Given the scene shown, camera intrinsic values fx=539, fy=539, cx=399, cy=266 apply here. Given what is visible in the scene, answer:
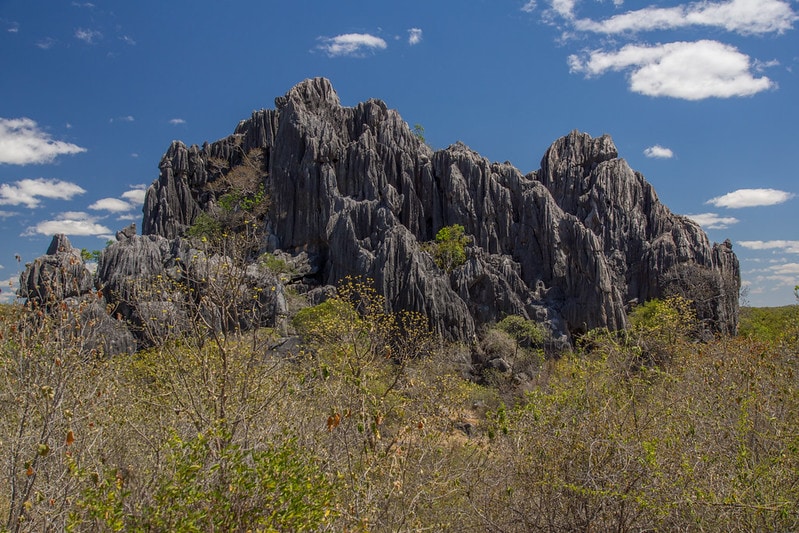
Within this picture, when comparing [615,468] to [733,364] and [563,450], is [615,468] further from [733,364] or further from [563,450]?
[733,364]

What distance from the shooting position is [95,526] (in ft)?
15.9

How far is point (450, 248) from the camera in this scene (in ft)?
140

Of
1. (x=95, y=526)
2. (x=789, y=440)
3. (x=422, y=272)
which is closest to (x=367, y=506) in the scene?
(x=95, y=526)

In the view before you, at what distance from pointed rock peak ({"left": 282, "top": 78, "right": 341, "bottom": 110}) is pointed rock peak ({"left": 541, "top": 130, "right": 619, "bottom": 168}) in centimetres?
2124

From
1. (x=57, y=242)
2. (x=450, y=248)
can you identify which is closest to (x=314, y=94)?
(x=450, y=248)

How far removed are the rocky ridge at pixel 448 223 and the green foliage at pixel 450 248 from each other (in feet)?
3.44

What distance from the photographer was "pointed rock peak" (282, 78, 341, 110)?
2032 inches

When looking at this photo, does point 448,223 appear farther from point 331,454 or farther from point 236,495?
point 236,495

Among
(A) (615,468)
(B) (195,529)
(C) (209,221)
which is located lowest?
(A) (615,468)

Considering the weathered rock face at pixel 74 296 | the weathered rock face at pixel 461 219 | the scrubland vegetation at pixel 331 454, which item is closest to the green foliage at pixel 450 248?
the weathered rock face at pixel 461 219

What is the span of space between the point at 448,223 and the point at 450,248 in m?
3.81

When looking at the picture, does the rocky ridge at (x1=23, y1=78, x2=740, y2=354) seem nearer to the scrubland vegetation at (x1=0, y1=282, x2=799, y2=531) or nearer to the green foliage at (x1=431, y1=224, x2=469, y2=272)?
the green foliage at (x1=431, y1=224, x2=469, y2=272)

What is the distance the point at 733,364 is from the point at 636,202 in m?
39.5

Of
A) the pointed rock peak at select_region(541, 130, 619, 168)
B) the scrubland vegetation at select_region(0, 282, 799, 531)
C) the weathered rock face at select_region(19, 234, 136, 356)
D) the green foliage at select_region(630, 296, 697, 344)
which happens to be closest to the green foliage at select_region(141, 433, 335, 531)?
the scrubland vegetation at select_region(0, 282, 799, 531)
